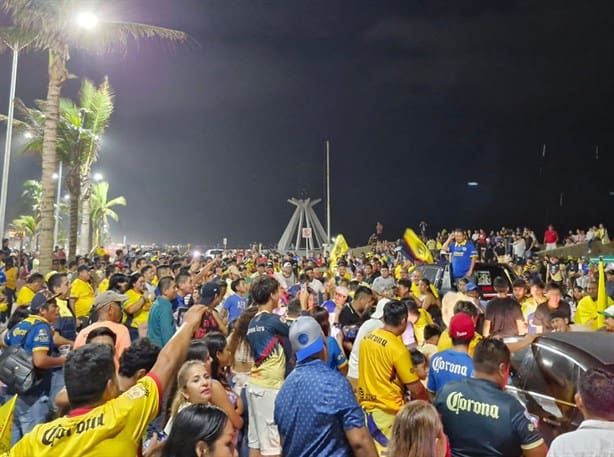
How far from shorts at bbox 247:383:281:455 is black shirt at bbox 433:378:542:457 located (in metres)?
1.96

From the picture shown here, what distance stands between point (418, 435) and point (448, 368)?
5.29 feet

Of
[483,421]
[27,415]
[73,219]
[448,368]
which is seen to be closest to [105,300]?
[27,415]

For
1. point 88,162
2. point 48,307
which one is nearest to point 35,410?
point 48,307

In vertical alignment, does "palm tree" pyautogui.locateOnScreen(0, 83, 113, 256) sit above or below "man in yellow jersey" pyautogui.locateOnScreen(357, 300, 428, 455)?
above

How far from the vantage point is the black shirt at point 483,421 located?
3574 millimetres

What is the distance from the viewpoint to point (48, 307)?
6.69 metres

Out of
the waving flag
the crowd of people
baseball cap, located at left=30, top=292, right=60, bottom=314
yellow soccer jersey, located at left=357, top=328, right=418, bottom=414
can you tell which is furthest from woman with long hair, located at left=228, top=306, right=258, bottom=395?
the waving flag

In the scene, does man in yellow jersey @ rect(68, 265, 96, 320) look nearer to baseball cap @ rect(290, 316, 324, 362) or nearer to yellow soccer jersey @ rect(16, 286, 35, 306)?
yellow soccer jersey @ rect(16, 286, 35, 306)

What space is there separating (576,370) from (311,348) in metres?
2.61

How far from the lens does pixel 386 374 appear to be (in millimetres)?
5020

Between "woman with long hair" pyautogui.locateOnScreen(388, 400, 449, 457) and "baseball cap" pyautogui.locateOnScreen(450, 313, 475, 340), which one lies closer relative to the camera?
"woman with long hair" pyautogui.locateOnScreen(388, 400, 449, 457)

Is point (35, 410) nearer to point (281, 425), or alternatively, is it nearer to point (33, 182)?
point (281, 425)

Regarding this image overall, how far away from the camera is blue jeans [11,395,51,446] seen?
235 inches

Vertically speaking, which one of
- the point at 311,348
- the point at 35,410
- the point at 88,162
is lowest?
the point at 35,410
